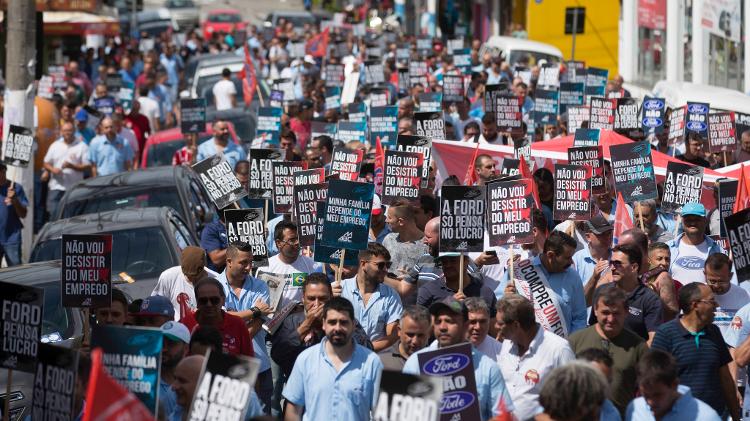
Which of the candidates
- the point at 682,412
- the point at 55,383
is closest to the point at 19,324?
the point at 55,383

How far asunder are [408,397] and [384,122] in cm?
1337

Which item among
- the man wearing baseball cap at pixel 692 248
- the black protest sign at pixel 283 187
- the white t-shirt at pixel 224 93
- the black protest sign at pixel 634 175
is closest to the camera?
the man wearing baseball cap at pixel 692 248

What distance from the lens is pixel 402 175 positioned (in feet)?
46.4

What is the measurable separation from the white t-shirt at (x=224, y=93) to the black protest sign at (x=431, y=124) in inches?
386

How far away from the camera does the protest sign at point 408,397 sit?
6598 mm

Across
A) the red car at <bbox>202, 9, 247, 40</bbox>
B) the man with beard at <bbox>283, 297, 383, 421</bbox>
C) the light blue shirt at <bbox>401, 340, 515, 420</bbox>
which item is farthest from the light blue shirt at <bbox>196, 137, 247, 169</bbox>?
the red car at <bbox>202, 9, 247, 40</bbox>

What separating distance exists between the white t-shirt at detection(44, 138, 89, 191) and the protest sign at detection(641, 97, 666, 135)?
7117mm

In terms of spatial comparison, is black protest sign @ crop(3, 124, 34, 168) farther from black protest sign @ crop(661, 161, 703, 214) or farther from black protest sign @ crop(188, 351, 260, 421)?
black protest sign @ crop(188, 351, 260, 421)

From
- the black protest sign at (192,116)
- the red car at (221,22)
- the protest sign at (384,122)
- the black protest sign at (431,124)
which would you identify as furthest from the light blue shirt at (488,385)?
the red car at (221,22)

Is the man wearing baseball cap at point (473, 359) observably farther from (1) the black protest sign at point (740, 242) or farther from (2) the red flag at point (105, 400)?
(1) the black protest sign at point (740, 242)

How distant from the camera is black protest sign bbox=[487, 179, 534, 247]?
11.3 metres

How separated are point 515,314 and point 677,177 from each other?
5.40 meters

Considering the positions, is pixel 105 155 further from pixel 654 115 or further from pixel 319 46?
pixel 319 46

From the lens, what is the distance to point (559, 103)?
Answer: 74.9 ft
